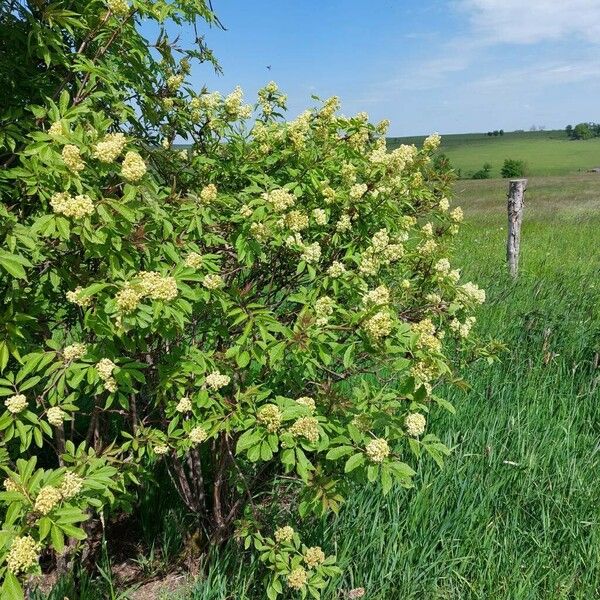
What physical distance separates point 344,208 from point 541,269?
704 centimetres

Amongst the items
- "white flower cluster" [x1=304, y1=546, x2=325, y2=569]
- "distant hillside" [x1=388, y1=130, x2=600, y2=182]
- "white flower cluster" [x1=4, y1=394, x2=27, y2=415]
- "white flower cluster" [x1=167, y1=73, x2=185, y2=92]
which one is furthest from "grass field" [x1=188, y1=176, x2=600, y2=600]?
"distant hillside" [x1=388, y1=130, x2=600, y2=182]

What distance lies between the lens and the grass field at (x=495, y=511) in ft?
9.07

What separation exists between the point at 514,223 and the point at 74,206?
8275 mm

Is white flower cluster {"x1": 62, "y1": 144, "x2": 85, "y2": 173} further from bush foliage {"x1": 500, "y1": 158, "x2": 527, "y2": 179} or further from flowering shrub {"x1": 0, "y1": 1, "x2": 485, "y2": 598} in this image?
bush foliage {"x1": 500, "y1": 158, "x2": 527, "y2": 179}

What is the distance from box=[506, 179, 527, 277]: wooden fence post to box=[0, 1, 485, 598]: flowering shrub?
5734mm

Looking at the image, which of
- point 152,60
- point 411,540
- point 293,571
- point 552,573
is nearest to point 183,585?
point 293,571

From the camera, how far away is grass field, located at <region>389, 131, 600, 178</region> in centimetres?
7379

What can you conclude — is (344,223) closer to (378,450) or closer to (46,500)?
(378,450)

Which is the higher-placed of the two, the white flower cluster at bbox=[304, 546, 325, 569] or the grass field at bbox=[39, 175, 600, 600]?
the white flower cluster at bbox=[304, 546, 325, 569]

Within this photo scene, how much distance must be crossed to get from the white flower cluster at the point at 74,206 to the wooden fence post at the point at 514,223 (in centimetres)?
758

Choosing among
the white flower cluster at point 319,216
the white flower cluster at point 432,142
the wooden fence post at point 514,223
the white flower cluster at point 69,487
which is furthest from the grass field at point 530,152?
the white flower cluster at point 69,487

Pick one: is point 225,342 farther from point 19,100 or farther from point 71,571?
point 19,100

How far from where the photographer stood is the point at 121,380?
7.06ft

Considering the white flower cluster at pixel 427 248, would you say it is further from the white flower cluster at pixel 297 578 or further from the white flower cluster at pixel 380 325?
the white flower cluster at pixel 297 578
